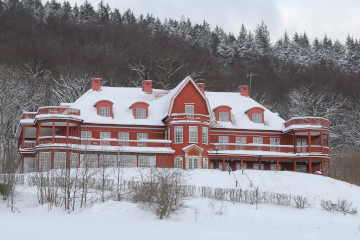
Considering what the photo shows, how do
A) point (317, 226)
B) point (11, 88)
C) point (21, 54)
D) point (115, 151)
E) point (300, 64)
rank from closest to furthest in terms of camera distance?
point (317, 226), point (115, 151), point (11, 88), point (21, 54), point (300, 64)

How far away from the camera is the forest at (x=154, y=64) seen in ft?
212

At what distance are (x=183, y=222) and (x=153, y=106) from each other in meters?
26.2

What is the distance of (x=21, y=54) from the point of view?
71438 millimetres

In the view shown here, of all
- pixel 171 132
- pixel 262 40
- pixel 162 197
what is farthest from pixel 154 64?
pixel 162 197

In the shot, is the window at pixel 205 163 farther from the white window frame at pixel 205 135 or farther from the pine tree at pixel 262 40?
the pine tree at pixel 262 40

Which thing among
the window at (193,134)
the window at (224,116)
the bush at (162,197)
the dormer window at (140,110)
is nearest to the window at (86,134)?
the dormer window at (140,110)

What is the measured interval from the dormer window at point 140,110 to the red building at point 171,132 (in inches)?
3.8

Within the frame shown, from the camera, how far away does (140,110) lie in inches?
1992

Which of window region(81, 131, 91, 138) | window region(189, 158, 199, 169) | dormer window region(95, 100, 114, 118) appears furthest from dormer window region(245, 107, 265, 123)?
window region(81, 131, 91, 138)

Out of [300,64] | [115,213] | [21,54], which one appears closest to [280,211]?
[115,213]

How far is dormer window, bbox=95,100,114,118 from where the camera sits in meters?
49.5

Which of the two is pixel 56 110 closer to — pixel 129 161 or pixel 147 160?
pixel 129 161

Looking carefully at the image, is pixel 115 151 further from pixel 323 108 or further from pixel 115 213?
pixel 323 108

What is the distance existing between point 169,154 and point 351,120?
36558 mm
